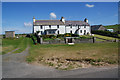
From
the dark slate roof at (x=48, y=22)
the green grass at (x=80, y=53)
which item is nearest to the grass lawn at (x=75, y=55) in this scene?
the green grass at (x=80, y=53)

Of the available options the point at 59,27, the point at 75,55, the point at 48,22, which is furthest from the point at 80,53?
the point at 48,22

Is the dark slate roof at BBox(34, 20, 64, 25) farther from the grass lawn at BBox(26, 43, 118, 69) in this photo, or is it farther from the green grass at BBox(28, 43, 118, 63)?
the grass lawn at BBox(26, 43, 118, 69)

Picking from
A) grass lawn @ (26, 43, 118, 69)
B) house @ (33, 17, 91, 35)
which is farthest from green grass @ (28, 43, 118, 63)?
house @ (33, 17, 91, 35)

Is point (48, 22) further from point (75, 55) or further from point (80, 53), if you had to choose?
point (75, 55)

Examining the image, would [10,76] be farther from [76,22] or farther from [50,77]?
[76,22]

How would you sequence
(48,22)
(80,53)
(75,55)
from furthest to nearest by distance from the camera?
(48,22), (80,53), (75,55)

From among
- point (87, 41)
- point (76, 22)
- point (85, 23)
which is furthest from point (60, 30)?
point (87, 41)

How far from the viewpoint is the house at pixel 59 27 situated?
4325 centimetres

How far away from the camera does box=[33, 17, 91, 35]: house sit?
4325 cm

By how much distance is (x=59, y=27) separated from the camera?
4459 centimetres

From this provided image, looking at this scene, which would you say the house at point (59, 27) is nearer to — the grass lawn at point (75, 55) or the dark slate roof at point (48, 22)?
the dark slate roof at point (48, 22)

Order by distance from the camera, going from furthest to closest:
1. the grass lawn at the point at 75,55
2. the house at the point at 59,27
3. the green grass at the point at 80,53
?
the house at the point at 59,27
the green grass at the point at 80,53
the grass lawn at the point at 75,55

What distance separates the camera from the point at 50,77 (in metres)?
6.56

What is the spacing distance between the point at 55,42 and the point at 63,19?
2358 cm
